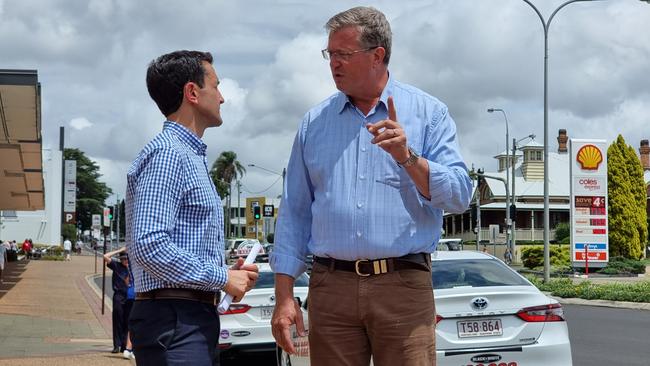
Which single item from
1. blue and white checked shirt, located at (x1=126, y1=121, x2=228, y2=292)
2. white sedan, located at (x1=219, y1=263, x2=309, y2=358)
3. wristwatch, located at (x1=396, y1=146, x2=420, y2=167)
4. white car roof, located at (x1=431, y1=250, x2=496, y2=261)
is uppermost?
wristwatch, located at (x1=396, y1=146, x2=420, y2=167)

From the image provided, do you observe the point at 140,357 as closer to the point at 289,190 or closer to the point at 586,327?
the point at 289,190

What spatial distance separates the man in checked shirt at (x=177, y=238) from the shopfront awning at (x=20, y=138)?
15.5 meters

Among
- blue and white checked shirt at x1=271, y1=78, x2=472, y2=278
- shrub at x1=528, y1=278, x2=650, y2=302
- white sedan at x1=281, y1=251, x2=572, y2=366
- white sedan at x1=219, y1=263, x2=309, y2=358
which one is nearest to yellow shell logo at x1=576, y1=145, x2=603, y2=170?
shrub at x1=528, y1=278, x2=650, y2=302

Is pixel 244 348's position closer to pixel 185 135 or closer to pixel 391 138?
pixel 185 135

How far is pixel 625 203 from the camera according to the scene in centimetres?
4728

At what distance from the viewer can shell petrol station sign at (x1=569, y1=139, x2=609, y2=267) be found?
117ft

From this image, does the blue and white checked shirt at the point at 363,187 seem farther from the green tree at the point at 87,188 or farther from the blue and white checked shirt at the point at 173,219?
the green tree at the point at 87,188

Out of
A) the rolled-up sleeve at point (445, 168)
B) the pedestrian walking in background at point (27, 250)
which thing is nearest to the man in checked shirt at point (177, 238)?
the rolled-up sleeve at point (445, 168)

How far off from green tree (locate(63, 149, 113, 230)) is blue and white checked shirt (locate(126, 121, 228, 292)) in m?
121

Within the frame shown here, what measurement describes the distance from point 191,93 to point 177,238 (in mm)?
→ 604

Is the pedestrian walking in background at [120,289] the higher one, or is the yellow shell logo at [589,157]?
the yellow shell logo at [589,157]

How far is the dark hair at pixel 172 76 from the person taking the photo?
3.70 metres

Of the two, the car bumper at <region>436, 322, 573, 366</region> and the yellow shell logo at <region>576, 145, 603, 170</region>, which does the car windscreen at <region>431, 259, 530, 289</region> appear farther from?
the yellow shell logo at <region>576, 145, 603, 170</region>

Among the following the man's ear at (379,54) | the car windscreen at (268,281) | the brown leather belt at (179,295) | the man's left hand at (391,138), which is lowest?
the car windscreen at (268,281)
